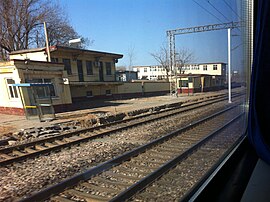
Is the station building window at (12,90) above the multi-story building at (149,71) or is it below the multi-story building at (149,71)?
below

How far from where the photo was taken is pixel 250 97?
2096 millimetres

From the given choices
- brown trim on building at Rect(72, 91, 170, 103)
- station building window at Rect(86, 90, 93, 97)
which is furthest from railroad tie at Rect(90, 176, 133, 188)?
station building window at Rect(86, 90, 93, 97)

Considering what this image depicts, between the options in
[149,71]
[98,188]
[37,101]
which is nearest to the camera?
[98,188]

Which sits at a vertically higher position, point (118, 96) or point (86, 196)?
point (86, 196)

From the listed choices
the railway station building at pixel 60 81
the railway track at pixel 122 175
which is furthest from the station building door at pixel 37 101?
the railway track at pixel 122 175

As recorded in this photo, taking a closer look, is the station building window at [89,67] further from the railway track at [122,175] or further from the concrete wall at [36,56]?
the railway track at [122,175]

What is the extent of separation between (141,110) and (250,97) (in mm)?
6581

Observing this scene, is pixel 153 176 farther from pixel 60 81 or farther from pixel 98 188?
pixel 60 81

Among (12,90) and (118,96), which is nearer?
(12,90)

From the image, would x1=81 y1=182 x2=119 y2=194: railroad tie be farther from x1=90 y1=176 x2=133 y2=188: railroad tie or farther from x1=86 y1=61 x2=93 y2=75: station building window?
x1=86 y1=61 x2=93 y2=75: station building window

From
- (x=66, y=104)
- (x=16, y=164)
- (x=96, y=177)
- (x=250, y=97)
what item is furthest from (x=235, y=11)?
(x=66, y=104)

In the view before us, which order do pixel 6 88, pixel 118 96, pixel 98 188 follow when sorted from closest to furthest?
pixel 98 188 < pixel 6 88 < pixel 118 96

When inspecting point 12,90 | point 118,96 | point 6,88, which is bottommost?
point 118,96

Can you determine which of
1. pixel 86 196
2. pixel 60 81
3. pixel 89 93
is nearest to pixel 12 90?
pixel 60 81
